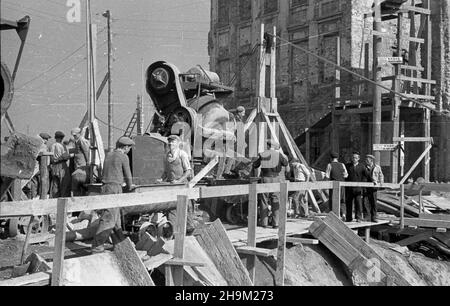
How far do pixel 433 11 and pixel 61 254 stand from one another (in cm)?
1833

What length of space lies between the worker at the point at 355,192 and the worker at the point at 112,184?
5.06 m

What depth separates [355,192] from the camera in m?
11.1

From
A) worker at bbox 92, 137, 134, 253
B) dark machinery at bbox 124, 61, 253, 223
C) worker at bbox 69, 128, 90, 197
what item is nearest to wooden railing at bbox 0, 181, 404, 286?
worker at bbox 92, 137, 134, 253

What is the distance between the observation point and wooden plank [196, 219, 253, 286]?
23.1 feet

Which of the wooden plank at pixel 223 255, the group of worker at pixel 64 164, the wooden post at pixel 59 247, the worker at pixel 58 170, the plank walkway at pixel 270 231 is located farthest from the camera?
the worker at pixel 58 170

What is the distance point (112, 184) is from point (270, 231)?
3.23 metres

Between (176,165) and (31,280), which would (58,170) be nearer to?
(176,165)

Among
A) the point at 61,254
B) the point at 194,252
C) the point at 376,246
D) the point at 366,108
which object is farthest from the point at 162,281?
the point at 366,108

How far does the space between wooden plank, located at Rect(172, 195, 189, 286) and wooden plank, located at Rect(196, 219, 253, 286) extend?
2.70ft

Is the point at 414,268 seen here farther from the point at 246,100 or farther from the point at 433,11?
the point at 246,100

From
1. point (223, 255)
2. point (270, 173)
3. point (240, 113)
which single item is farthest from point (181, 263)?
point (240, 113)

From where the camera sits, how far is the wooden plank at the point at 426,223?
11453 millimetres

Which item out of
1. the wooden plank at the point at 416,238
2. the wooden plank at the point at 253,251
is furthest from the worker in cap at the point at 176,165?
the wooden plank at the point at 416,238

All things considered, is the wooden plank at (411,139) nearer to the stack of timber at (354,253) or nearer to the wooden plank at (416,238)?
the wooden plank at (416,238)
